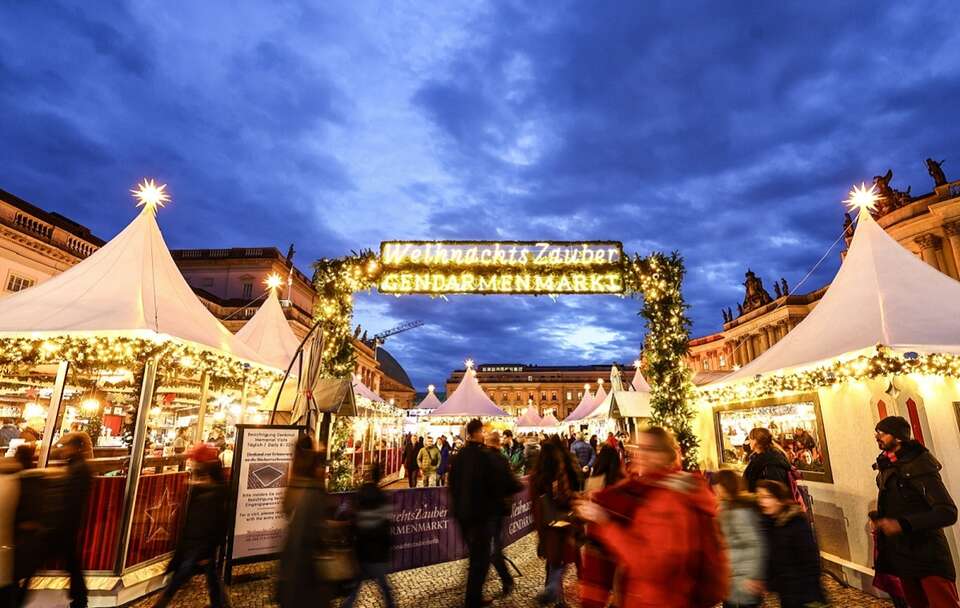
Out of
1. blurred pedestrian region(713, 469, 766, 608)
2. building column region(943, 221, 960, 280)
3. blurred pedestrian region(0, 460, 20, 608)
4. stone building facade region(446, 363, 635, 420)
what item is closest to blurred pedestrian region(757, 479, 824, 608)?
blurred pedestrian region(713, 469, 766, 608)

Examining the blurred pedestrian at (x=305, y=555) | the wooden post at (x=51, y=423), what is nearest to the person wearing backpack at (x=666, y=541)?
the blurred pedestrian at (x=305, y=555)

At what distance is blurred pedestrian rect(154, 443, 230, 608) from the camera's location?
5117 millimetres

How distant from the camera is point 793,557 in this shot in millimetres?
3930

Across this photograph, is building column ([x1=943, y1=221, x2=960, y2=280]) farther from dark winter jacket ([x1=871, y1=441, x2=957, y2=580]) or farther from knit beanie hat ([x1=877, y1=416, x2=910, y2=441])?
dark winter jacket ([x1=871, y1=441, x2=957, y2=580])

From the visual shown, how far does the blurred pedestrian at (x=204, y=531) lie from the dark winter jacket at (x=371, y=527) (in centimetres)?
160

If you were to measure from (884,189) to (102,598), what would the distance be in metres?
46.4

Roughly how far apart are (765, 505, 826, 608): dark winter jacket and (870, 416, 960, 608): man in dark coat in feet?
2.92

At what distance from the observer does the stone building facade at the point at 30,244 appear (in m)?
20.9

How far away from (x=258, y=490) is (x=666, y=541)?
6.22 metres

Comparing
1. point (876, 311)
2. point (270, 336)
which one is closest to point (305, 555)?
point (876, 311)

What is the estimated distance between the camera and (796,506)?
398 cm

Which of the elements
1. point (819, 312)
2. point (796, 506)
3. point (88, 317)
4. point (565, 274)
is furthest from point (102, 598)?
point (819, 312)

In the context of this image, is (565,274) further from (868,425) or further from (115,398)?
(115,398)

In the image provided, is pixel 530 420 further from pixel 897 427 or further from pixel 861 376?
pixel 897 427
